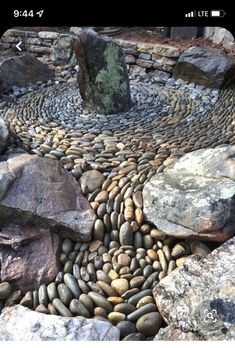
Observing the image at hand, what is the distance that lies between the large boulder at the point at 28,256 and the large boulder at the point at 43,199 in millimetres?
20

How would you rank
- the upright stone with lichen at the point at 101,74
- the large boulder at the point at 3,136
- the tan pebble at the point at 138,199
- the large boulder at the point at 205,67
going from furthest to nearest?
the large boulder at the point at 205,67
the upright stone with lichen at the point at 101,74
the large boulder at the point at 3,136
the tan pebble at the point at 138,199

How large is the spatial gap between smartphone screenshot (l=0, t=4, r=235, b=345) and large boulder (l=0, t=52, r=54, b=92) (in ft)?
1.41

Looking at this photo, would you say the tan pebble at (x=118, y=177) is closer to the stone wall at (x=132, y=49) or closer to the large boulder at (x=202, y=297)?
the large boulder at (x=202, y=297)

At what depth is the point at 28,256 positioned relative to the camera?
69cm

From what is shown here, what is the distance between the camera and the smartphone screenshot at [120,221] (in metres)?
0.58

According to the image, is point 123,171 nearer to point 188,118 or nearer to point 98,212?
point 98,212

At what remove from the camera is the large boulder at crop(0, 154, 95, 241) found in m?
0.70

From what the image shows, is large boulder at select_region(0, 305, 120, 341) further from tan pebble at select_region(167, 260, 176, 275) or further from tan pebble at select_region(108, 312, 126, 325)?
tan pebble at select_region(167, 260, 176, 275)

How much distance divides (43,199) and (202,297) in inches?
13.2

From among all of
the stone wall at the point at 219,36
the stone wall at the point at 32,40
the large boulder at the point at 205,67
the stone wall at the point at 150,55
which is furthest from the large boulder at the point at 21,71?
the stone wall at the point at 219,36

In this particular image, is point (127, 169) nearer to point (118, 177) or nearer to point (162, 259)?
point (118, 177)
